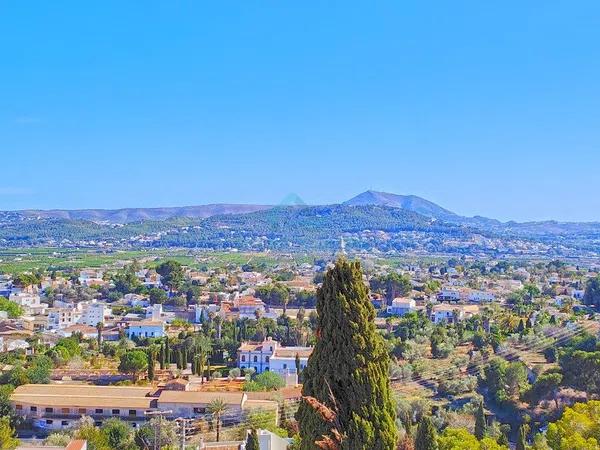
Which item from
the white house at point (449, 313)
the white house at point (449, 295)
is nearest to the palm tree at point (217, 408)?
the white house at point (449, 313)

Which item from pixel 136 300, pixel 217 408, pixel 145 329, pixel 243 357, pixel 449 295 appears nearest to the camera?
pixel 217 408

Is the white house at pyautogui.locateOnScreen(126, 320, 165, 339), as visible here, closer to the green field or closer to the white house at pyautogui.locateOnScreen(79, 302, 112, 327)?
the white house at pyautogui.locateOnScreen(79, 302, 112, 327)

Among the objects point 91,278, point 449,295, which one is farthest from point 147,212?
point 449,295

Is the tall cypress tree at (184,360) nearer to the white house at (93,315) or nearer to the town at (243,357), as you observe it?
the town at (243,357)

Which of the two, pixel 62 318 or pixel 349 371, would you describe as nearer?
pixel 349 371

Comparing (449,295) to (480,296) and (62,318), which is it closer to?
(480,296)

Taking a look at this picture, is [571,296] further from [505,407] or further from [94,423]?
[94,423]

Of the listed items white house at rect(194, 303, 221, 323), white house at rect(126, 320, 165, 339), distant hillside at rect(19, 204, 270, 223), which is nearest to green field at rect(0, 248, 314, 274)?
white house at rect(194, 303, 221, 323)
